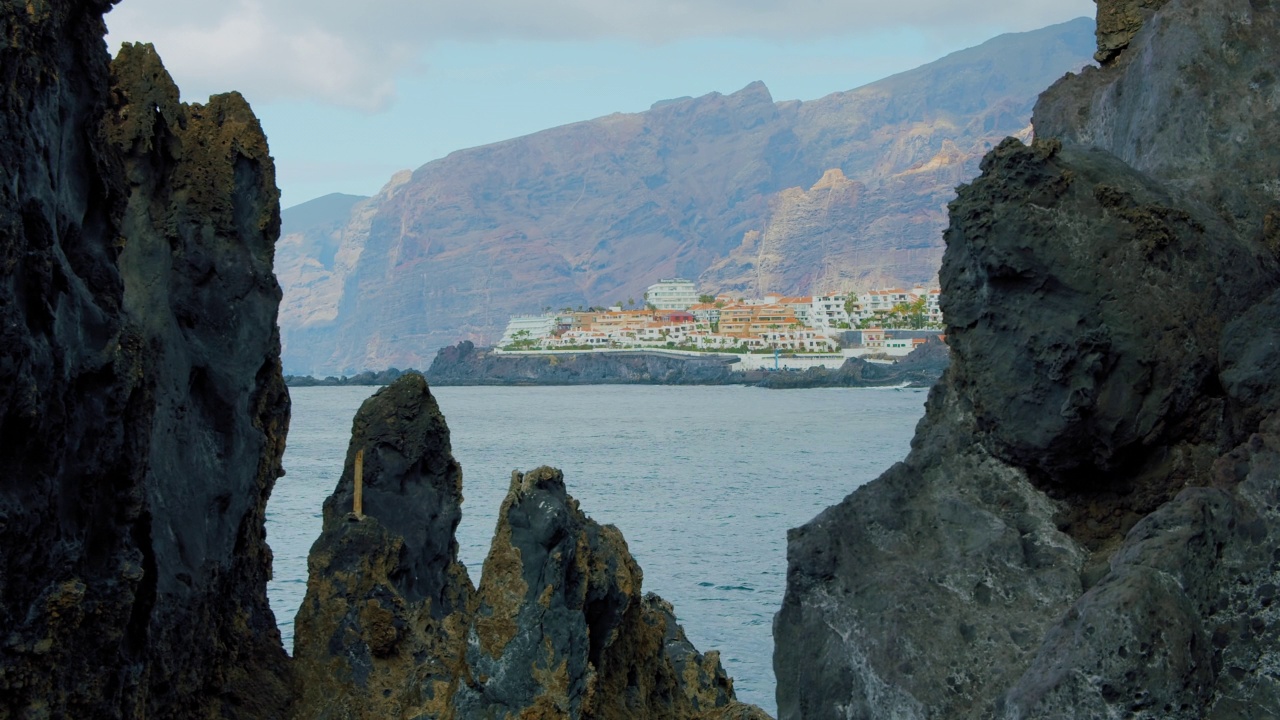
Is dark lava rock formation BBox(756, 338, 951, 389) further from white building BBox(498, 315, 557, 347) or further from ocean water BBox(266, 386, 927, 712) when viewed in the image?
white building BBox(498, 315, 557, 347)

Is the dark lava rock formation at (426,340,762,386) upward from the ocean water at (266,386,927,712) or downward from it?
upward

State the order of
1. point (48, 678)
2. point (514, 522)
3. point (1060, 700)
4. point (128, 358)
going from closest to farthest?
point (48, 678)
point (128, 358)
point (1060, 700)
point (514, 522)

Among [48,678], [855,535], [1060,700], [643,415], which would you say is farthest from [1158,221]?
[643,415]

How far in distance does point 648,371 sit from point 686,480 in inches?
4358

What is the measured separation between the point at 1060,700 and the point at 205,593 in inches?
168

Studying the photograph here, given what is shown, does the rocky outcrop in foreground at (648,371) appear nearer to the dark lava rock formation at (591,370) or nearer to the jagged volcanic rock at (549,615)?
the dark lava rock formation at (591,370)

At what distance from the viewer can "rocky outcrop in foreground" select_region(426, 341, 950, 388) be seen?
427ft

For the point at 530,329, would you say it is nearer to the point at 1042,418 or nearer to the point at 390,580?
the point at 390,580

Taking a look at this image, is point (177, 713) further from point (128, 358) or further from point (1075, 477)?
point (1075, 477)

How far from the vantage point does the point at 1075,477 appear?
8.05 metres

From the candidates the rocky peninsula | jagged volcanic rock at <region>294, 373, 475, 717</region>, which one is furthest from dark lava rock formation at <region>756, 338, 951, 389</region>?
the rocky peninsula

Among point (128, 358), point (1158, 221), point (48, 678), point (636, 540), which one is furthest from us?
point (636, 540)

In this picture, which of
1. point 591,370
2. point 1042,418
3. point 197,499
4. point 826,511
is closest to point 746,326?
point 591,370

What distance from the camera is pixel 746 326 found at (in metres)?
166
